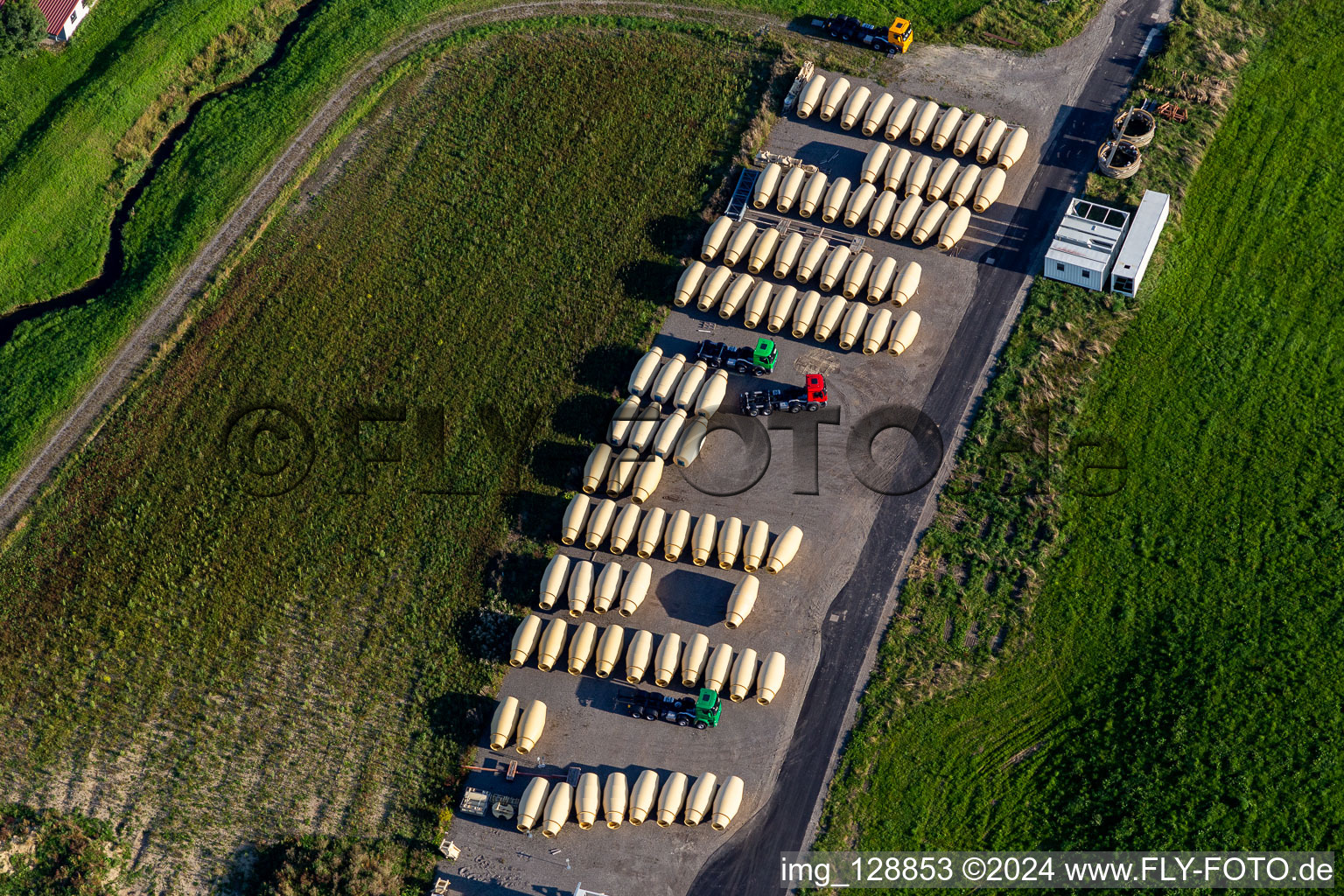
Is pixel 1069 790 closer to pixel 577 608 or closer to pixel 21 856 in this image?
pixel 577 608

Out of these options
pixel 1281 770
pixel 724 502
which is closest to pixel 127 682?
pixel 724 502

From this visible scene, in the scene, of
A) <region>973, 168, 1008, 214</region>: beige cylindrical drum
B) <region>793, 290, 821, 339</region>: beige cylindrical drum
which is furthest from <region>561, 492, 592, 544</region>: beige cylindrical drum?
<region>973, 168, 1008, 214</region>: beige cylindrical drum

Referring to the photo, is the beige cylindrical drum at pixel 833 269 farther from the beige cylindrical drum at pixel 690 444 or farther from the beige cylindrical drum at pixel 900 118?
the beige cylindrical drum at pixel 690 444

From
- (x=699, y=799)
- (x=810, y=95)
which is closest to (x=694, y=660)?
(x=699, y=799)

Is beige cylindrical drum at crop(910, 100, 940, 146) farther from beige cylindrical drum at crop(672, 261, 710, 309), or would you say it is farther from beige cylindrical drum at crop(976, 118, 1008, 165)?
beige cylindrical drum at crop(672, 261, 710, 309)

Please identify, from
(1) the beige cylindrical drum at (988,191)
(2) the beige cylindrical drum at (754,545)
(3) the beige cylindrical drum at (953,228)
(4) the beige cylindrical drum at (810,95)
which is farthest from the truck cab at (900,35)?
(2) the beige cylindrical drum at (754,545)

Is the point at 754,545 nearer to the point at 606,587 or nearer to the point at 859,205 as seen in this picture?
the point at 606,587
